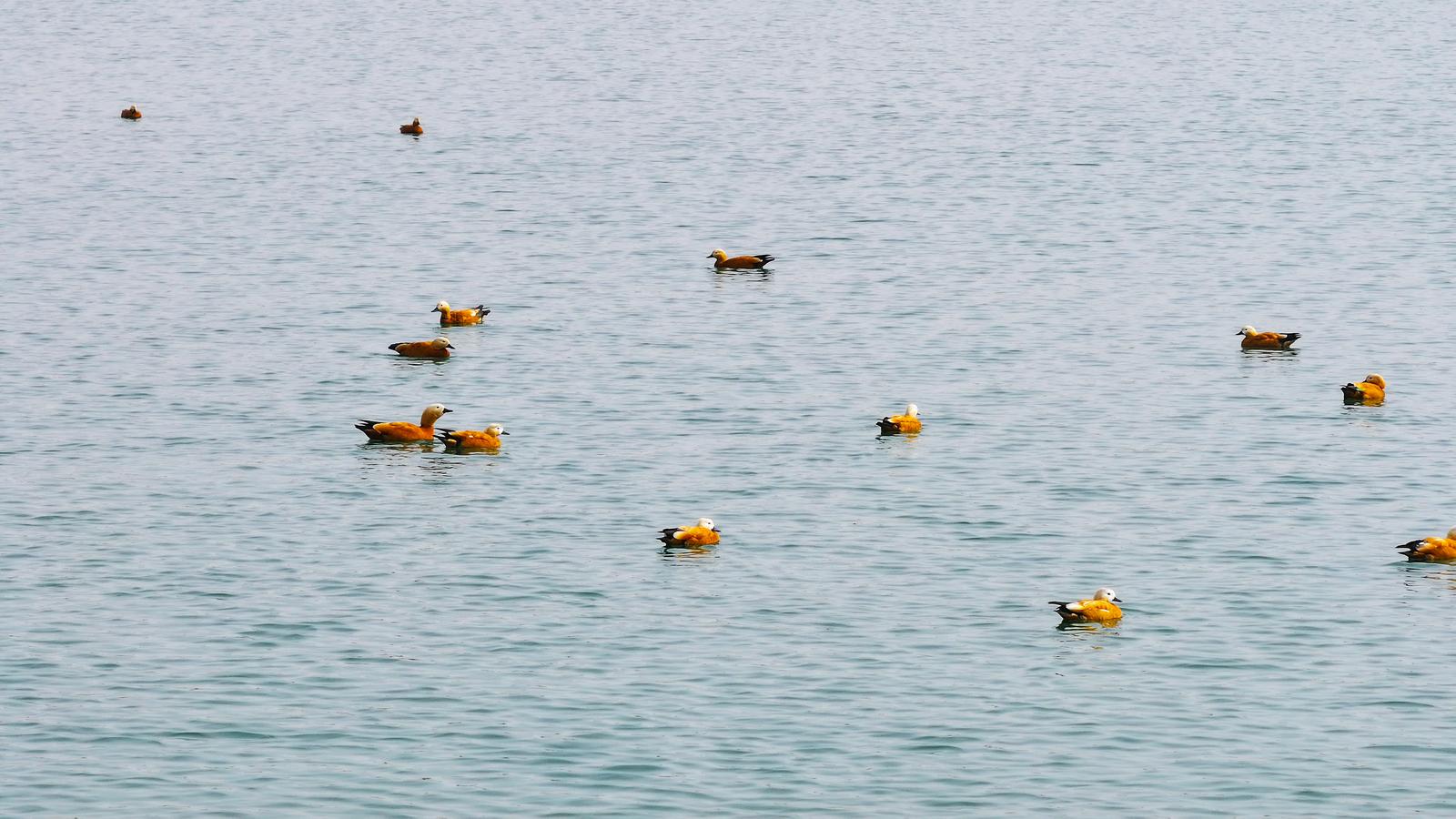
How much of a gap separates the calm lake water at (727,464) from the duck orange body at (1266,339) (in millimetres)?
761

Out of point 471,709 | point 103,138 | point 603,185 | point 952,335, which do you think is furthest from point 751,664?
point 103,138

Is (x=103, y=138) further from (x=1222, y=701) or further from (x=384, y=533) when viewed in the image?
(x=1222, y=701)

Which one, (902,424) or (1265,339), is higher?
(1265,339)

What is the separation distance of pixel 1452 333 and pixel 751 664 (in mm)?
28681

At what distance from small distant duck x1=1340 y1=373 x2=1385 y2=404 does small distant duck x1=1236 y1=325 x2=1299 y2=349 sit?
485 cm

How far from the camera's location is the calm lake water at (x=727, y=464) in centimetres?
2930

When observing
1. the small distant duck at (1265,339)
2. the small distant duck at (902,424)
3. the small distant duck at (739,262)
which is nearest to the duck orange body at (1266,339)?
the small distant duck at (1265,339)

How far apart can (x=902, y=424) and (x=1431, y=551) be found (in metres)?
11.3

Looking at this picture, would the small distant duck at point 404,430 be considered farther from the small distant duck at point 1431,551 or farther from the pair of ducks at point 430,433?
the small distant duck at point 1431,551

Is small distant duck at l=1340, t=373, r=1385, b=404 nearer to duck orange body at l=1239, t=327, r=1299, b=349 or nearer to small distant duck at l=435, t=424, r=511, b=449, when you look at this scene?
duck orange body at l=1239, t=327, r=1299, b=349

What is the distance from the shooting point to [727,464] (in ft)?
142

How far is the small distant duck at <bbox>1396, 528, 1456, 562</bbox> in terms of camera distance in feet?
121

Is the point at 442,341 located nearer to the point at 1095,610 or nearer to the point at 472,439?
the point at 472,439

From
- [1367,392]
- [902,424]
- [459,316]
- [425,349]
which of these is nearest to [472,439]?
[902,424]
